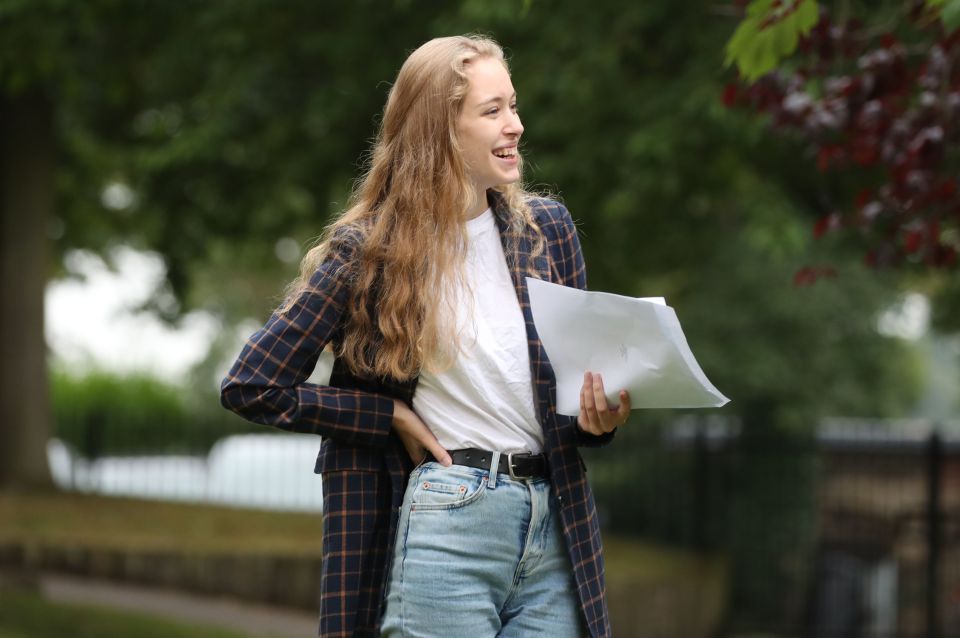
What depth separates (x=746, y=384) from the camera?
14.5 metres

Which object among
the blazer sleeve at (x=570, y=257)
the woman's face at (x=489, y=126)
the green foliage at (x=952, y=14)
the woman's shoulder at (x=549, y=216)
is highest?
the green foliage at (x=952, y=14)

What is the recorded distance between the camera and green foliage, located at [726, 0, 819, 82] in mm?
3564

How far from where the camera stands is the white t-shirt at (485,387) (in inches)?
103

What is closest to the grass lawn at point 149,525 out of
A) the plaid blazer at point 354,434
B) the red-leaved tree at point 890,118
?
the red-leaved tree at point 890,118

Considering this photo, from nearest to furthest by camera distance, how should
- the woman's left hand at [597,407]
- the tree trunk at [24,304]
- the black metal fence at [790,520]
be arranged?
the woman's left hand at [597,407], the black metal fence at [790,520], the tree trunk at [24,304]

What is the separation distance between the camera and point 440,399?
2652mm

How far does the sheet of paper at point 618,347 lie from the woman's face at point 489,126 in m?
0.25

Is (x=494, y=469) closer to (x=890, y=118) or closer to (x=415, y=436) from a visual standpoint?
(x=415, y=436)

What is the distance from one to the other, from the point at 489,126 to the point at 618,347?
0.50 metres

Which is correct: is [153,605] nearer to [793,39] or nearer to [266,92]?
[266,92]

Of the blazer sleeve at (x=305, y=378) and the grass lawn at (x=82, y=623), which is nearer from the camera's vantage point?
the blazer sleeve at (x=305, y=378)

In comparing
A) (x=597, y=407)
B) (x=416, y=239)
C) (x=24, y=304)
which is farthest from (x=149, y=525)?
(x=597, y=407)

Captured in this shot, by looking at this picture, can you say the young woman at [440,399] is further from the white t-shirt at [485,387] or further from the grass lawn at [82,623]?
the grass lawn at [82,623]

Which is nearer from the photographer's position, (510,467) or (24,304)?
(510,467)
